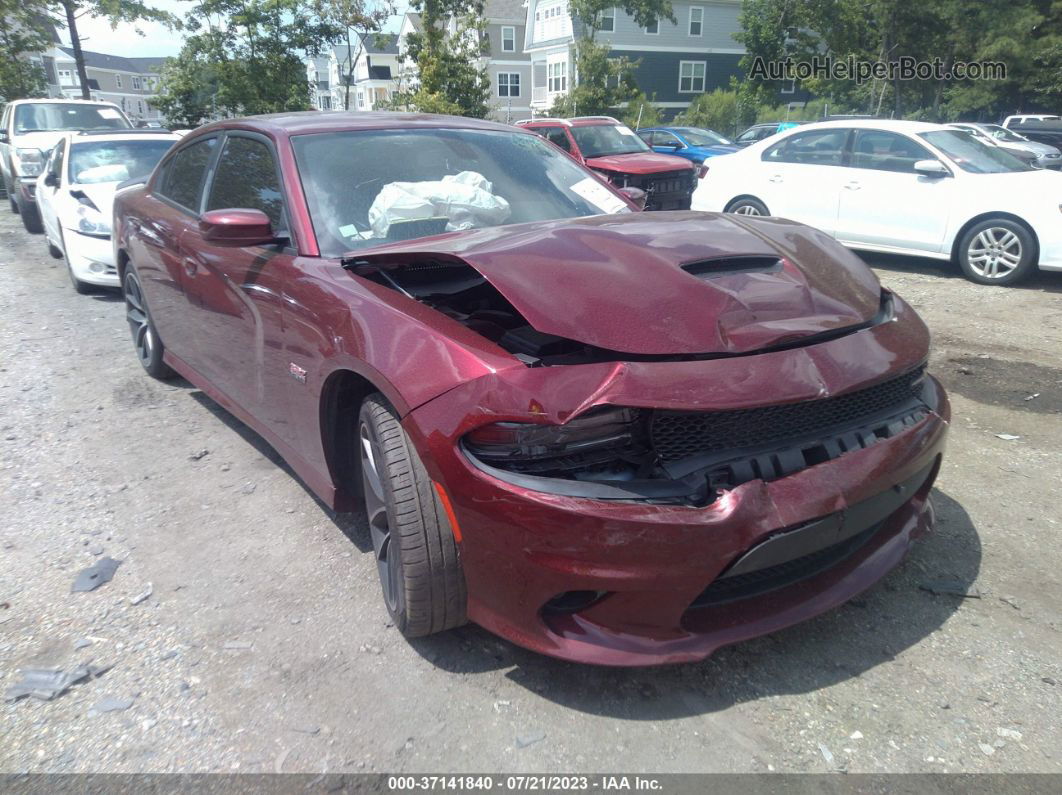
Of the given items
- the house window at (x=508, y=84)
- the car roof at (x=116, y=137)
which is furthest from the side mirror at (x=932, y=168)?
the house window at (x=508, y=84)

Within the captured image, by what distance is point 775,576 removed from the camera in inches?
93.2

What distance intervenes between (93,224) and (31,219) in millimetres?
6691

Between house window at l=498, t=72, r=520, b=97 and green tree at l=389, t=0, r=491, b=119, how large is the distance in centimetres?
2817

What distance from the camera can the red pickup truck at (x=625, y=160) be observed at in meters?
11.6

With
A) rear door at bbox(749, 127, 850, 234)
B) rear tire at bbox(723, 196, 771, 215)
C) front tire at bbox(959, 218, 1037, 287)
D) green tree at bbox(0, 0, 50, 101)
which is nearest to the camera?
front tire at bbox(959, 218, 1037, 287)

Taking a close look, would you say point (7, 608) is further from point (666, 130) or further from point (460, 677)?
point (666, 130)

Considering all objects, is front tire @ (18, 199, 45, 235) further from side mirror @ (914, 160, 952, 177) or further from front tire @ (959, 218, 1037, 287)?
front tire @ (959, 218, 1037, 287)

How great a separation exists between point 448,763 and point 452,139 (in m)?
2.75

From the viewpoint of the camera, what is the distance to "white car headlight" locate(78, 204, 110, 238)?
7695mm

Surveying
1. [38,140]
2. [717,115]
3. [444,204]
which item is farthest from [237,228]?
[717,115]

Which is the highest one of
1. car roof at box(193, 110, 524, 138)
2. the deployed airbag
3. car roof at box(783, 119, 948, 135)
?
car roof at box(193, 110, 524, 138)

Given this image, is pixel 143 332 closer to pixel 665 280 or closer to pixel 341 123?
pixel 341 123

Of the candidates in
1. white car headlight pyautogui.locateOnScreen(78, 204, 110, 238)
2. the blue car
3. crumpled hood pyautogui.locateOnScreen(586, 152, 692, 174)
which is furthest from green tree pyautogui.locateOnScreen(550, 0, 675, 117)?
white car headlight pyautogui.locateOnScreen(78, 204, 110, 238)

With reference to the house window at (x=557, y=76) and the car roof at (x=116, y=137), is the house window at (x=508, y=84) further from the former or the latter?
the car roof at (x=116, y=137)
